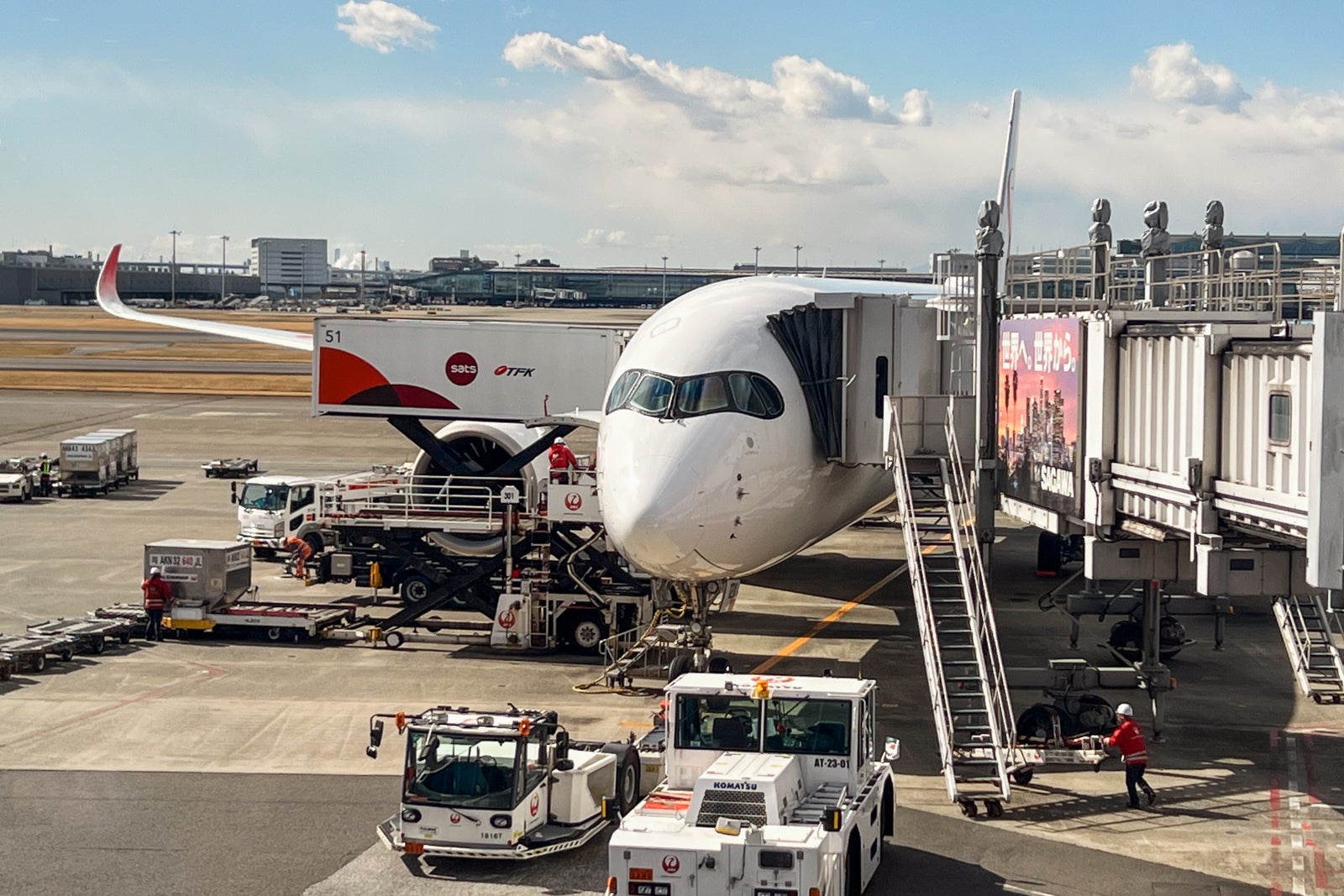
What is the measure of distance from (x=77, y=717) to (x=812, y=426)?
11.9 metres

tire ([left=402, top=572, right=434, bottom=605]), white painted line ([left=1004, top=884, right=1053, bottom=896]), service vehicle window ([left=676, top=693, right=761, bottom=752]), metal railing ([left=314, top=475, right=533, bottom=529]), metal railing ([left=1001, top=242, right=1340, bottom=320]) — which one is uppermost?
metal railing ([left=1001, top=242, right=1340, bottom=320])

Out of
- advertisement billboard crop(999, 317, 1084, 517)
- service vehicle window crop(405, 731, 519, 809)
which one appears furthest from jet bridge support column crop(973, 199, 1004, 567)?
service vehicle window crop(405, 731, 519, 809)

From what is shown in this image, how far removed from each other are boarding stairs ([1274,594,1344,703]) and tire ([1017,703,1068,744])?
15.7 ft

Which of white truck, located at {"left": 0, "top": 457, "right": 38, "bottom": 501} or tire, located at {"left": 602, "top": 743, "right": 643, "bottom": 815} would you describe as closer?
tire, located at {"left": 602, "top": 743, "right": 643, "bottom": 815}

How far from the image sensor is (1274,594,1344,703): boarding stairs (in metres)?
26.1

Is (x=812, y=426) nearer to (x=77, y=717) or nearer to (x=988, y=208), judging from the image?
(x=988, y=208)

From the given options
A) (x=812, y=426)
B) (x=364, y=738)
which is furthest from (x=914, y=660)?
(x=364, y=738)

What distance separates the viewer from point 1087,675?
24062 mm

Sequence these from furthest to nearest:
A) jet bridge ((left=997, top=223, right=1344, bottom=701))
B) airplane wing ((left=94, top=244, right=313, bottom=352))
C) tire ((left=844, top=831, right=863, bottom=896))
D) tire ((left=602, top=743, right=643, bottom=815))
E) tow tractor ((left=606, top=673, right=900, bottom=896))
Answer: airplane wing ((left=94, top=244, right=313, bottom=352)) < tire ((left=602, top=743, right=643, bottom=815)) < tire ((left=844, top=831, right=863, bottom=896)) < jet bridge ((left=997, top=223, right=1344, bottom=701)) < tow tractor ((left=606, top=673, right=900, bottom=896))

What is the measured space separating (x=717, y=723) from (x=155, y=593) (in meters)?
16.1

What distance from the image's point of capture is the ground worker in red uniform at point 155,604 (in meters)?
30.8

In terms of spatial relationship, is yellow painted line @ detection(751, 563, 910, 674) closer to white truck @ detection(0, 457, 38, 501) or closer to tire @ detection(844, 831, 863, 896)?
tire @ detection(844, 831, 863, 896)

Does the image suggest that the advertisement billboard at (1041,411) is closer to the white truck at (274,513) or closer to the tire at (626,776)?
the tire at (626,776)

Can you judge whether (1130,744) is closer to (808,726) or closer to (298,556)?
(808,726)
